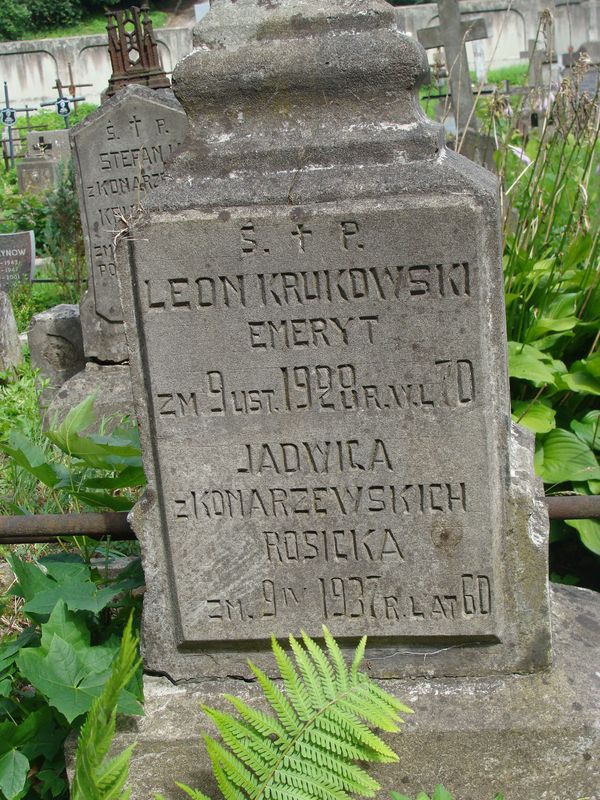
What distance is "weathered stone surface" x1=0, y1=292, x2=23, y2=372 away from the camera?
23.2ft


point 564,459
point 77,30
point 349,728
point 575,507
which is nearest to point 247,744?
point 349,728

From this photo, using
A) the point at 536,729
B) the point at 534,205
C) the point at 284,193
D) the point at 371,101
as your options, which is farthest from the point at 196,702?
the point at 534,205

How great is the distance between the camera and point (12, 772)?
6.87 feet

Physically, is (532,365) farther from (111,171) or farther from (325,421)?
(111,171)

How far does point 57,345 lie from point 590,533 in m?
4.54

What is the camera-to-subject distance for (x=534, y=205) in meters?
3.87

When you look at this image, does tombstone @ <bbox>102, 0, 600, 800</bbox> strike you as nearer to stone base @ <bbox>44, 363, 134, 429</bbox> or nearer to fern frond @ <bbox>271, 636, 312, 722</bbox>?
fern frond @ <bbox>271, 636, 312, 722</bbox>

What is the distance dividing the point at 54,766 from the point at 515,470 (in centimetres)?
130

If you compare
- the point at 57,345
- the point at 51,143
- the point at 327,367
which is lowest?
the point at 57,345

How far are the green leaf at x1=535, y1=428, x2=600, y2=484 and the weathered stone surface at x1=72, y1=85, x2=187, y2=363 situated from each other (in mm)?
3186

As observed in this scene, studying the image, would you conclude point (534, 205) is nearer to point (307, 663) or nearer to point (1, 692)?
point (307, 663)

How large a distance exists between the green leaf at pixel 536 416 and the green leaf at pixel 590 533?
35cm

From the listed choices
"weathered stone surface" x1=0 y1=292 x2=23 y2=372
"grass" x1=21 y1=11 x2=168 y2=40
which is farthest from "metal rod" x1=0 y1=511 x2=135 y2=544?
"grass" x1=21 y1=11 x2=168 y2=40

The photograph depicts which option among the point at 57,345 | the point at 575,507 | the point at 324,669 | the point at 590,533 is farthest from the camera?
the point at 57,345
